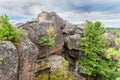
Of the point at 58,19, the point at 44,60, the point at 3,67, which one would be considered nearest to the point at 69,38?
the point at 58,19

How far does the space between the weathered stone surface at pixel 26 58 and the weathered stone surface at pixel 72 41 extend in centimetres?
2116

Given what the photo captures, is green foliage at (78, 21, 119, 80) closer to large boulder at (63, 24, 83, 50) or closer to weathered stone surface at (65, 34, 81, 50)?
weathered stone surface at (65, 34, 81, 50)

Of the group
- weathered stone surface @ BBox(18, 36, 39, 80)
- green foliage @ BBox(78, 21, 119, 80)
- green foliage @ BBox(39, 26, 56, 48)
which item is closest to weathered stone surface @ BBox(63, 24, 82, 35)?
green foliage @ BBox(78, 21, 119, 80)

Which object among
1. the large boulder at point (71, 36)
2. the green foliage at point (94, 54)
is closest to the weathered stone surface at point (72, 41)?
the large boulder at point (71, 36)

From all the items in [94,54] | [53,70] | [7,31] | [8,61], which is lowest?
[53,70]

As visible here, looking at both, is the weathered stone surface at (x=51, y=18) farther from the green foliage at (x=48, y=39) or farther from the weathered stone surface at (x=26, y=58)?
the weathered stone surface at (x=26, y=58)

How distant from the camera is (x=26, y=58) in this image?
28594 millimetres

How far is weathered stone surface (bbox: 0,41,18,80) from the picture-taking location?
80.7 ft

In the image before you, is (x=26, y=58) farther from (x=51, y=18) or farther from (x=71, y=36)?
(x=51, y=18)

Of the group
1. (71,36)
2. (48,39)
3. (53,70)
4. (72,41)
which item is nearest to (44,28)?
(48,39)

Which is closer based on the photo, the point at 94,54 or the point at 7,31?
the point at 7,31

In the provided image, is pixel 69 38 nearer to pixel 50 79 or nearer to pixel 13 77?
pixel 50 79

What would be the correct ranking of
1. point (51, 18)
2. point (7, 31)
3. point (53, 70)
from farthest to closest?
point (51, 18)
point (53, 70)
point (7, 31)

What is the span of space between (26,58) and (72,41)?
78.0 feet
